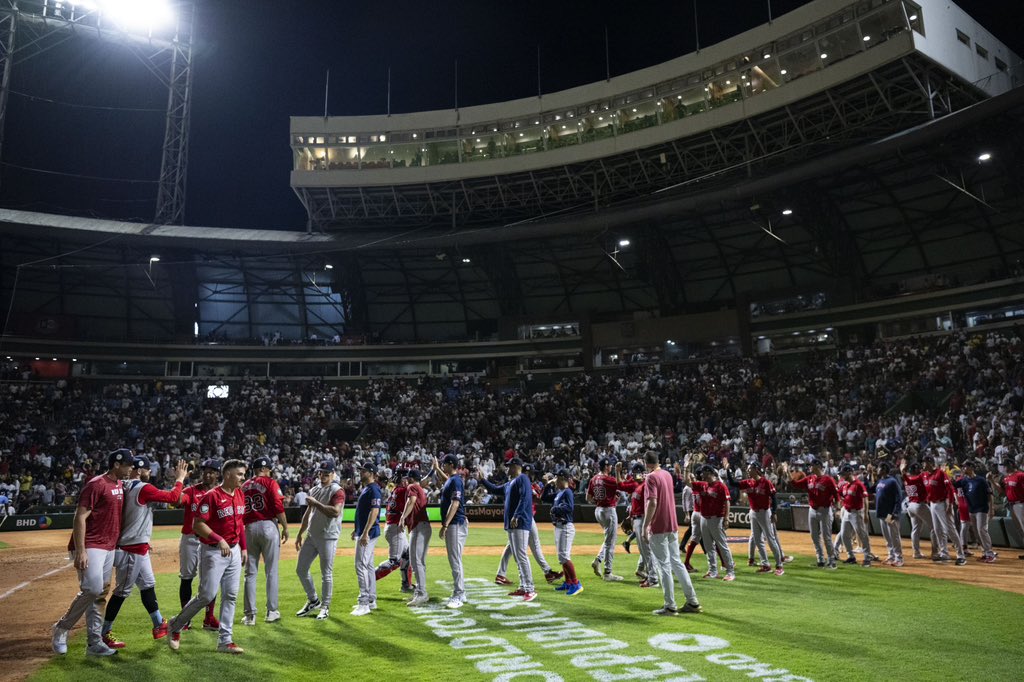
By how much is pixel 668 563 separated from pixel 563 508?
3.10 meters

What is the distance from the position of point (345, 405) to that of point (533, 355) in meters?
12.6

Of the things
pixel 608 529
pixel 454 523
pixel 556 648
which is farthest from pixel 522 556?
pixel 556 648

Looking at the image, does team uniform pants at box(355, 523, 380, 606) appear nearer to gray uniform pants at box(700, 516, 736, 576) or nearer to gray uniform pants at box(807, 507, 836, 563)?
gray uniform pants at box(700, 516, 736, 576)

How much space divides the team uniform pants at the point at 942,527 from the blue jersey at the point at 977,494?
1.00 metres

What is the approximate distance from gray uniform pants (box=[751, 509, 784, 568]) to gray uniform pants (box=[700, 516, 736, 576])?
127 centimetres

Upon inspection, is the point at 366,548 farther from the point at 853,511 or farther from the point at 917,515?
the point at 917,515

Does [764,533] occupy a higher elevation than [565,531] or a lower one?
lower

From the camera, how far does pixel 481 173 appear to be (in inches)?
1454

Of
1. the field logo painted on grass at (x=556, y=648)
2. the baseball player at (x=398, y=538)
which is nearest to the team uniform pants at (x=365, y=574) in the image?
the field logo painted on grass at (x=556, y=648)

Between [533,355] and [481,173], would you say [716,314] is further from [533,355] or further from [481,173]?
[481,173]

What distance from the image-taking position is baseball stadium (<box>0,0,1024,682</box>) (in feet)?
27.6

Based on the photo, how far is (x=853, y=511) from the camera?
45.9ft

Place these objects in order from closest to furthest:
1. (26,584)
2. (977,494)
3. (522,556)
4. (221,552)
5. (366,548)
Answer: (221,552)
(366,548)
(522,556)
(26,584)
(977,494)

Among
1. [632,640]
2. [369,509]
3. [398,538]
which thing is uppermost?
[369,509]
